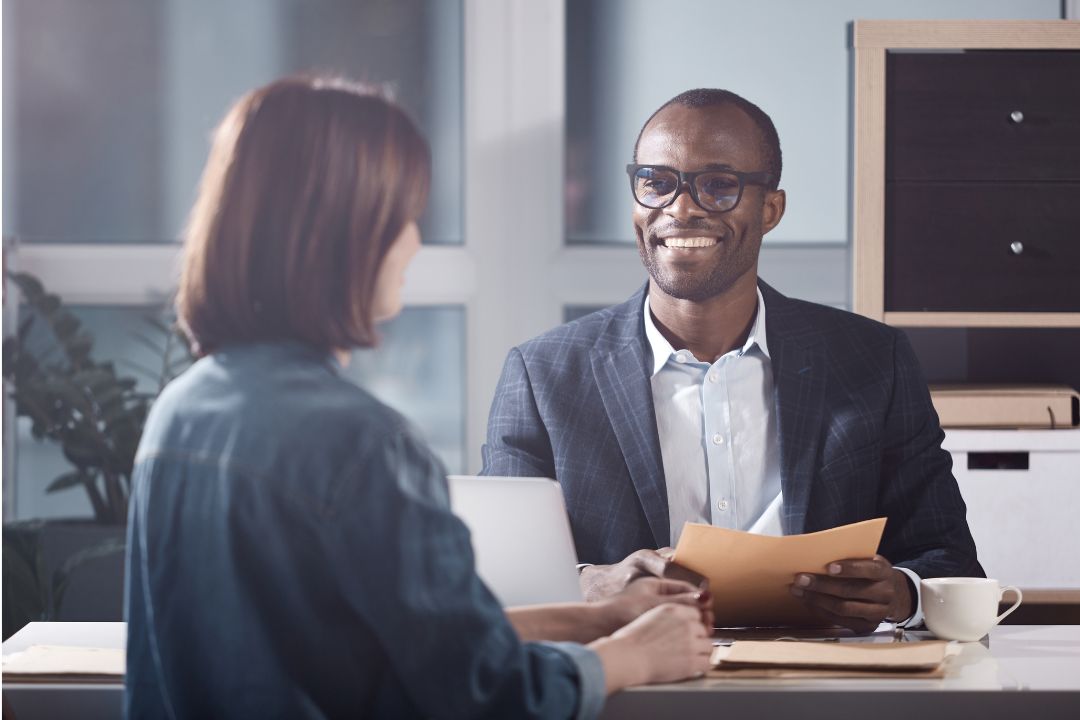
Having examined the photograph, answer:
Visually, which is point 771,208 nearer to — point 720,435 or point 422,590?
point 720,435

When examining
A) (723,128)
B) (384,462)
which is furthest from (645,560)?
(723,128)

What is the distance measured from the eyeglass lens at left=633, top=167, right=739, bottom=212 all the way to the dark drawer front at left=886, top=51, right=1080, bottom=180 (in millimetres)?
873

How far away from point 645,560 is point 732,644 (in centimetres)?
16

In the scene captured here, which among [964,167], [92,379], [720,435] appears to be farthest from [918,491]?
[92,379]

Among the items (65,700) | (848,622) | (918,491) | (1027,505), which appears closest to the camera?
(65,700)

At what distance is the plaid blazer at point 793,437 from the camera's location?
73.0 inches

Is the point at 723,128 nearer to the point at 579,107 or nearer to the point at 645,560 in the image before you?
the point at 645,560

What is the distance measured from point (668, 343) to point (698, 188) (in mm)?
245

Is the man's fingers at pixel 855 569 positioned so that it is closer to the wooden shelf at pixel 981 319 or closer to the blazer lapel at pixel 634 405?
the blazer lapel at pixel 634 405

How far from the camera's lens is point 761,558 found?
1408 mm

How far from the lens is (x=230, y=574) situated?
990 mm

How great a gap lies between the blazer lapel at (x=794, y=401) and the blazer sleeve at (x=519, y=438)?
0.36 meters

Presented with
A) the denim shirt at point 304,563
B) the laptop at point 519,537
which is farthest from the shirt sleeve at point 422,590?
the laptop at point 519,537

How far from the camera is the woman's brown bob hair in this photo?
1.04m
